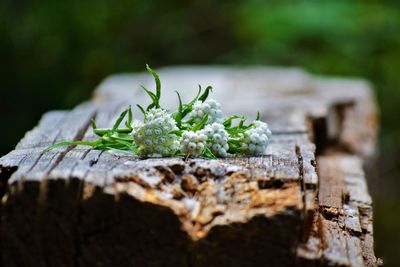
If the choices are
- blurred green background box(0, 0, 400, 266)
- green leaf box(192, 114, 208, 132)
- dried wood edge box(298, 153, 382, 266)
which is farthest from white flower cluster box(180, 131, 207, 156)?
blurred green background box(0, 0, 400, 266)

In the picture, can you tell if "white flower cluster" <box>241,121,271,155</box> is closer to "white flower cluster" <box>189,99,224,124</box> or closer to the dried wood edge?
"white flower cluster" <box>189,99,224,124</box>

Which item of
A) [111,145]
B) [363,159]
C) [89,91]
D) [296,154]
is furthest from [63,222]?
[89,91]

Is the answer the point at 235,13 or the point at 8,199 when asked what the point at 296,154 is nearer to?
the point at 8,199

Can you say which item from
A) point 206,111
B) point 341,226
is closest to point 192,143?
point 206,111

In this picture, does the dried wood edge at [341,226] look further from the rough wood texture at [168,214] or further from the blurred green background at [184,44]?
the blurred green background at [184,44]

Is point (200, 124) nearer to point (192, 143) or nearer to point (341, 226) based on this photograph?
point (192, 143)
